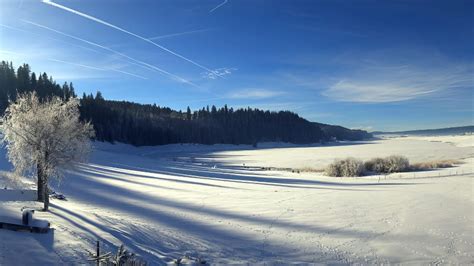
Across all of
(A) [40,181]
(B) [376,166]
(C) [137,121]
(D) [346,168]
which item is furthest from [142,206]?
(C) [137,121]

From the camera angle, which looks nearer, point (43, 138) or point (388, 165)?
point (43, 138)

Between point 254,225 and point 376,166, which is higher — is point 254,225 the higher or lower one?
the lower one

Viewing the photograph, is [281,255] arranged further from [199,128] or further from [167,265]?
[199,128]

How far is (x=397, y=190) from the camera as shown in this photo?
3394 centimetres

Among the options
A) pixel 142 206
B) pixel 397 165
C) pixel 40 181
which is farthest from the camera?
pixel 397 165

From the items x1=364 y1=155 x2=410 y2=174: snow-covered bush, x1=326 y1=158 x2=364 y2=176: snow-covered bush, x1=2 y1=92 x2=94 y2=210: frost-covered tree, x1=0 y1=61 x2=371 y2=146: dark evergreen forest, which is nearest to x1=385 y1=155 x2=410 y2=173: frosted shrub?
x1=364 y1=155 x2=410 y2=174: snow-covered bush

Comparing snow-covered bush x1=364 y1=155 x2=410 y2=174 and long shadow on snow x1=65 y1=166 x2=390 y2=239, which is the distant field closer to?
snow-covered bush x1=364 y1=155 x2=410 y2=174

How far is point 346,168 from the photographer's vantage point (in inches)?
2046

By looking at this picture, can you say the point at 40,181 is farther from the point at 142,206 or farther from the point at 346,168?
the point at 346,168

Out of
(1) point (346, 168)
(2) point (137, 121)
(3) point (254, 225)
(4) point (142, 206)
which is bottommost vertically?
(3) point (254, 225)

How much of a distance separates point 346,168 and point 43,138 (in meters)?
39.5

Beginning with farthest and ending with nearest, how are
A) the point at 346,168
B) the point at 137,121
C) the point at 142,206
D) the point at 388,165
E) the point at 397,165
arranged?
the point at 137,121
the point at 388,165
the point at 397,165
the point at 346,168
the point at 142,206

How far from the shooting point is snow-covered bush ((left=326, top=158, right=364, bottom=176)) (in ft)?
170

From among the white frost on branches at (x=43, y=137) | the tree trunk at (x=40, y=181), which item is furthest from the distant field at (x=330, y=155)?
the tree trunk at (x=40, y=181)
